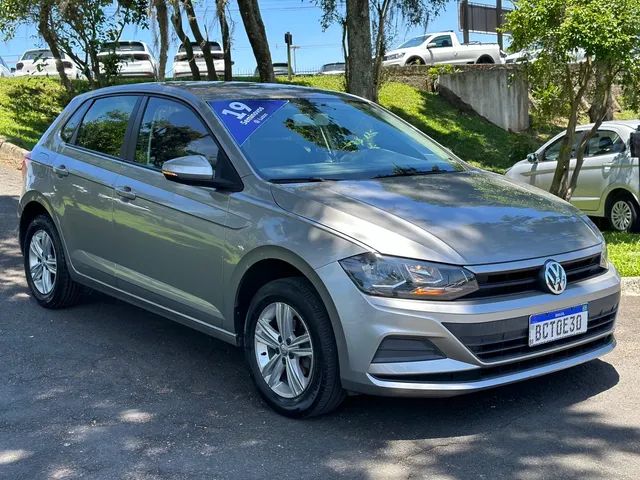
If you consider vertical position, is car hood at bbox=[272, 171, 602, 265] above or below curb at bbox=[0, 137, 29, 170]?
above

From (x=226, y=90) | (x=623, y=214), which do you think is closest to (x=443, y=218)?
(x=226, y=90)

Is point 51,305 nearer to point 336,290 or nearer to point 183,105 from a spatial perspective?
point 183,105

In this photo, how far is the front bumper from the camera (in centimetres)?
391

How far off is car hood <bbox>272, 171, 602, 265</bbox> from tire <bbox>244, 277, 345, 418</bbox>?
0.43m

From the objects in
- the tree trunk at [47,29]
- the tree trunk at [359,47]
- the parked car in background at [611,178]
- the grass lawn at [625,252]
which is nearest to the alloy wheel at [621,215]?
the parked car in background at [611,178]

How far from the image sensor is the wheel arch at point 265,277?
4077 mm

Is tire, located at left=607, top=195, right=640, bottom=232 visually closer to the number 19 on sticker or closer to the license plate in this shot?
the license plate

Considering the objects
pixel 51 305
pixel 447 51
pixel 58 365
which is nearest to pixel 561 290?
pixel 58 365

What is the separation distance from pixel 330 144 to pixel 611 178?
6923mm

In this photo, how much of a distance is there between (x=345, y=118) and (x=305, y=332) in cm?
184

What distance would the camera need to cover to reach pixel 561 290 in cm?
421

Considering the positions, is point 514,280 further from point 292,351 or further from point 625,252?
point 625,252

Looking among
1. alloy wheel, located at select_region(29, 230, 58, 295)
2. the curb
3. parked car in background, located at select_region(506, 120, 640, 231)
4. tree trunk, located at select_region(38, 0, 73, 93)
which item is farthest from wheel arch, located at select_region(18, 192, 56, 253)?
tree trunk, located at select_region(38, 0, 73, 93)

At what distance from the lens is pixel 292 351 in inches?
172
